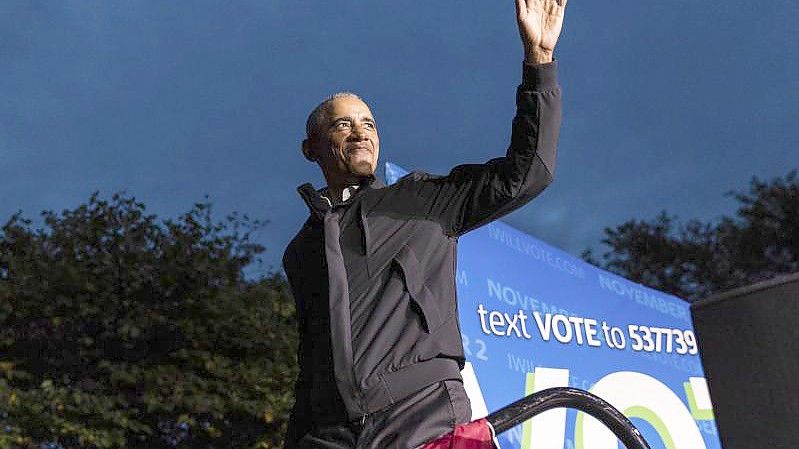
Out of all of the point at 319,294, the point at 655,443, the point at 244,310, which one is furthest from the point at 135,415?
the point at 319,294

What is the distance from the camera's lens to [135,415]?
8.38m

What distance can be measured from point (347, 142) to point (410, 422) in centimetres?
68

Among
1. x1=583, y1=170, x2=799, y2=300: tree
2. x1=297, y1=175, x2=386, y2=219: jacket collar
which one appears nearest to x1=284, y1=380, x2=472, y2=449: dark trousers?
x1=297, y1=175, x2=386, y2=219: jacket collar

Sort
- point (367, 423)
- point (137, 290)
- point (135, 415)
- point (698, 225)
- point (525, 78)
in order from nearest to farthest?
1. point (367, 423)
2. point (525, 78)
3. point (135, 415)
4. point (137, 290)
5. point (698, 225)

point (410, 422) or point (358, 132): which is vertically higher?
point (358, 132)

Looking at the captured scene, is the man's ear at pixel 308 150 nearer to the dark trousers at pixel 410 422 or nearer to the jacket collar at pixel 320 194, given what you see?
the jacket collar at pixel 320 194

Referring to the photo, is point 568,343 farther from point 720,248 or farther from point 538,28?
point 720,248

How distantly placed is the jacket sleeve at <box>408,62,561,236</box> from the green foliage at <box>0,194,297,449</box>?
6460mm

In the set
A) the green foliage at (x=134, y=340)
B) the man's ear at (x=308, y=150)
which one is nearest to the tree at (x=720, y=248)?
the green foliage at (x=134, y=340)

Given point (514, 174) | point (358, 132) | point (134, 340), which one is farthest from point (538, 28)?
point (134, 340)

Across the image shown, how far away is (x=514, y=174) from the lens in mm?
1984

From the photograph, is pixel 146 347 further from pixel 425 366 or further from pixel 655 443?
pixel 425 366

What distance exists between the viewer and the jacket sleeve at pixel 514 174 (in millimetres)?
1956

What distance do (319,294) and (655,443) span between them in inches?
164
